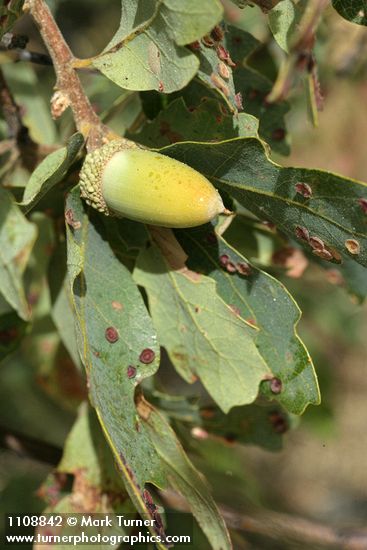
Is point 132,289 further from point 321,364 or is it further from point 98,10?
point 98,10

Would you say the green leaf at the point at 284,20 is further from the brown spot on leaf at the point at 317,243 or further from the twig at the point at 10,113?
the twig at the point at 10,113

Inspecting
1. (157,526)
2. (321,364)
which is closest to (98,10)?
(321,364)

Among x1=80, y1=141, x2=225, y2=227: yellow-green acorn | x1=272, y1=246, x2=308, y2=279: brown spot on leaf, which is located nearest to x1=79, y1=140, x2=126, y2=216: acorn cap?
x1=80, y1=141, x2=225, y2=227: yellow-green acorn

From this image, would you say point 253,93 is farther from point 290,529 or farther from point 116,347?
point 290,529

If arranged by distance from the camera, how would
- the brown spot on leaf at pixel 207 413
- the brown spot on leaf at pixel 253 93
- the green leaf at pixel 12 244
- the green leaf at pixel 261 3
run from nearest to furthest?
the green leaf at pixel 261 3, the green leaf at pixel 12 244, the brown spot on leaf at pixel 253 93, the brown spot on leaf at pixel 207 413

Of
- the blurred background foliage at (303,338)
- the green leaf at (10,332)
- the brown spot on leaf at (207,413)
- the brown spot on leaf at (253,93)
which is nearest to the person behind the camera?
the brown spot on leaf at (253,93)

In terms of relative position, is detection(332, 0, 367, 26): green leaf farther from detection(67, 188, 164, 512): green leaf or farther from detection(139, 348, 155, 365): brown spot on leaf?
detection(139, 348, 155, 365): brown spot on leaf

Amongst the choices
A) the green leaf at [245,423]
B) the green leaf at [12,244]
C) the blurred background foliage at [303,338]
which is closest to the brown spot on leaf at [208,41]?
the blurred background foliage at [303,338]
